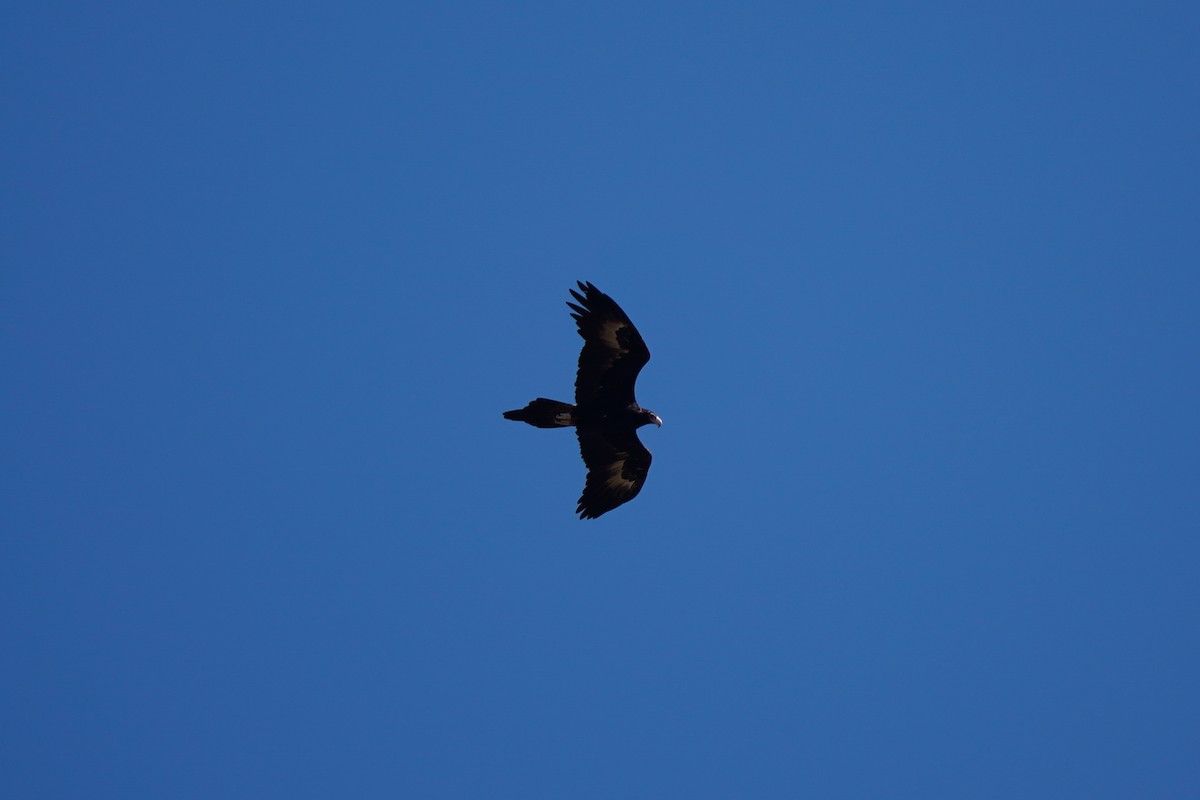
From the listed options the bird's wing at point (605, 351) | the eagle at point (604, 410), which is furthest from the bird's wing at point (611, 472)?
the bird's wing at point (605, 351)

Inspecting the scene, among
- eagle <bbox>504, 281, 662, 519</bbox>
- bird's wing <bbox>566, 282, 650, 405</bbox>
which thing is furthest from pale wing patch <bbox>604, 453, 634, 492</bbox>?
bird's wing <bbox>566, 282, 650, 405</bbox>

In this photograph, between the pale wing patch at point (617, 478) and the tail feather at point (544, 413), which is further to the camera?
the pale wing patch at point (617, 478)

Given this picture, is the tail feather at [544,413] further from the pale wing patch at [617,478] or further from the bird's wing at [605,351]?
the pale wing patch at [617,478]

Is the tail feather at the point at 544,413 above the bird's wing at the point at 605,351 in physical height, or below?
below

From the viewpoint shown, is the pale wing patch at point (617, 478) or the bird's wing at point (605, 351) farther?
the pale wing patch at point (617, 478)

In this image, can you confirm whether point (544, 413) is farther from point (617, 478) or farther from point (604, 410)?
point (617, 478)

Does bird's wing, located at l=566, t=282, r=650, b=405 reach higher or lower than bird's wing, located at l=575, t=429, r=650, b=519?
higher

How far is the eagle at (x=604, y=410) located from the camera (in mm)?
16203

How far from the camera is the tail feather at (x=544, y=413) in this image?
16297 millimetres

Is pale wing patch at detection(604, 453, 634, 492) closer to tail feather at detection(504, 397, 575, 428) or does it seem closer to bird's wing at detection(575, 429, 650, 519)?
bird's wing at detection(575, 429, 650, 519)

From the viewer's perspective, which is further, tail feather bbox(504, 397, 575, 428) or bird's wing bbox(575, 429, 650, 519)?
bird's wing bbox(575, 429, 650, 519)

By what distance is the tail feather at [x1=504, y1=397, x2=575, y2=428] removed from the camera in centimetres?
1630

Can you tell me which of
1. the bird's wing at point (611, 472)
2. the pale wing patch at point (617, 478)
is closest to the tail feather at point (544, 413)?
the bird's wing at point (611, 472)

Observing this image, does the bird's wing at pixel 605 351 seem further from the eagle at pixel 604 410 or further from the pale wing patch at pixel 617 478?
the pale wing patch at pixel 617 478
